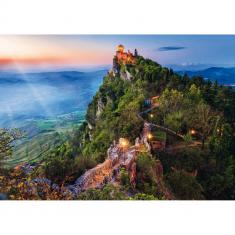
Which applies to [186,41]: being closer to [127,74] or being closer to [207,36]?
[207,36]


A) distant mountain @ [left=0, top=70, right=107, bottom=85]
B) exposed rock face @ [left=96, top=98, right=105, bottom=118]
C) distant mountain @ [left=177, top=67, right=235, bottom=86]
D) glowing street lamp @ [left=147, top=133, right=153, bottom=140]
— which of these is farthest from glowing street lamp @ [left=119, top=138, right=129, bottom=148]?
distant mountain @ [left=177, top=67, right=235, bottom=86]

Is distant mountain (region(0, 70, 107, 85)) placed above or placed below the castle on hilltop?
below

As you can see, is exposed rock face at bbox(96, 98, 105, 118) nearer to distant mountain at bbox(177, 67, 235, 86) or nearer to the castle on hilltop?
the castle on hilltop

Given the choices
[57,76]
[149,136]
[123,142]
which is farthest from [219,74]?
[57,76]

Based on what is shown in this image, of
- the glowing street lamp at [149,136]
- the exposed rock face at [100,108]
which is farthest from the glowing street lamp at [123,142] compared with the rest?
the exposed rock face at [100,108]

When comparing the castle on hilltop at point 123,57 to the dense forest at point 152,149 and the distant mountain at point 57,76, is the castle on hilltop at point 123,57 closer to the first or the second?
the dense forest at point 152,149

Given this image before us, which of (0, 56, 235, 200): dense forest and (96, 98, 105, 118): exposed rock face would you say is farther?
(96, 98, 105, 118): exposed rock face
